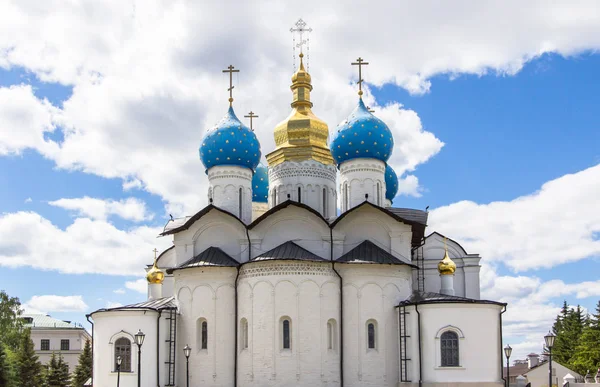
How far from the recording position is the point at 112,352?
21.4 m

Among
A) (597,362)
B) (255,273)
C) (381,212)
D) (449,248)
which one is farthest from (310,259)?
(597,362)

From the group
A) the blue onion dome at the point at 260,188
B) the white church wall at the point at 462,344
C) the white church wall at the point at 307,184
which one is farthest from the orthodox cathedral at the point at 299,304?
the blue onion dome at the point at 260,188

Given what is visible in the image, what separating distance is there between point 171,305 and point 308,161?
714 cm

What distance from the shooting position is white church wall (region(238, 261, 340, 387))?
20156mm

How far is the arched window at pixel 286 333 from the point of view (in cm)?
2038

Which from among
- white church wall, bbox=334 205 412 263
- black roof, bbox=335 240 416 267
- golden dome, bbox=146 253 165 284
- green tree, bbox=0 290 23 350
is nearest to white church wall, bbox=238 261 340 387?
black roof, bbox=335 240 416 267

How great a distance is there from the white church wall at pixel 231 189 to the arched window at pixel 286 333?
14.7ft

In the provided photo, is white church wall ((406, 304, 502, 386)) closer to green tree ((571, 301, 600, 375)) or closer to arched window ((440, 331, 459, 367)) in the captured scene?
arched window ((440, 331, 459, 367))

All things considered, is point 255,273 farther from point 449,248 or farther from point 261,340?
point 449,248

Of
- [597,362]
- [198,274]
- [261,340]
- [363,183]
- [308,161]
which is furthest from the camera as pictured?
[597,362]

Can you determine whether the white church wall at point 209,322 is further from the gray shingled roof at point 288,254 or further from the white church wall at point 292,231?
the white church wall at point 292,231

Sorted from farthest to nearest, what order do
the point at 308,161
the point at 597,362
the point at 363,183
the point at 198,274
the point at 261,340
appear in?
the point at 597,362 → the point at 308,161 → the point at 363,183 → the point at 198,274 → the point at 261,340

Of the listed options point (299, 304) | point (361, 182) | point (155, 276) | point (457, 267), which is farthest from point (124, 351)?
point (457, 267)

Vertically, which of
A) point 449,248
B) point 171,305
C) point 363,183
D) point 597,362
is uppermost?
point 363,183
